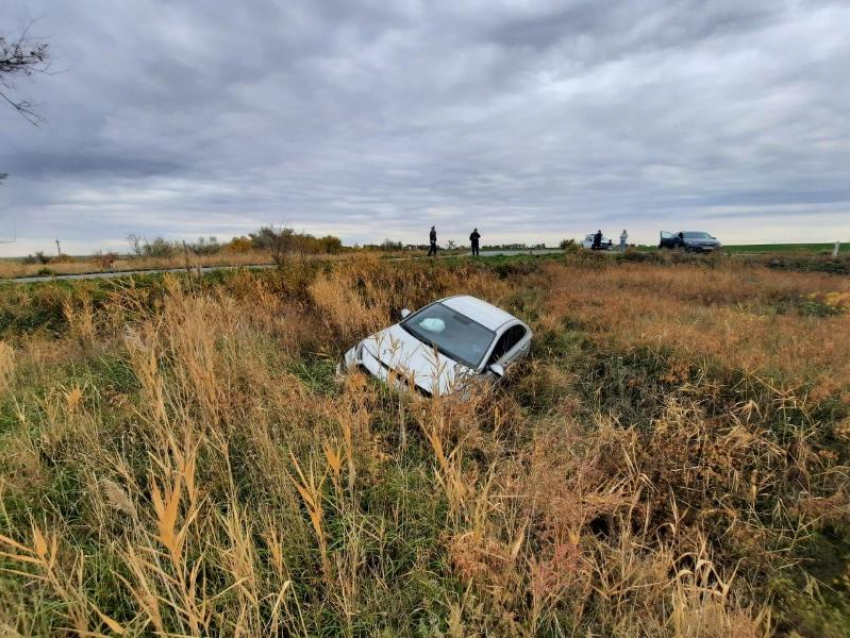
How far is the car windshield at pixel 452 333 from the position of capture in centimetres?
565

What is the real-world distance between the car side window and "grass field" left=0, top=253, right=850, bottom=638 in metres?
0.47

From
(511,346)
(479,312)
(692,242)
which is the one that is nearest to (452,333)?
(479,312)

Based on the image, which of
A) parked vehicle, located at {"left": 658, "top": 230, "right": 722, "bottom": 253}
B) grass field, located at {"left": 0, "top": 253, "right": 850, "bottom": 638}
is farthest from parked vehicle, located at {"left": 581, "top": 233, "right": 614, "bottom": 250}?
grass field, located at {"left": 0, "top": 253, "right": 850, "bottom": 638}

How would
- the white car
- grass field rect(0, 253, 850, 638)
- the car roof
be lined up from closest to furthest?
1. grass field rect(0, 253, 850, 638)
2. the white car
3. the car roof

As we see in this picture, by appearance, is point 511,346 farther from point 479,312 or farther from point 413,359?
point 413,359

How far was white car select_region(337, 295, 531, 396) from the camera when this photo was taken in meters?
5.12

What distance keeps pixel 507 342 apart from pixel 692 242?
25963 mm

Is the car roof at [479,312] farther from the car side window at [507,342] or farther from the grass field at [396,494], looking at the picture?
the grass field at [396,494]

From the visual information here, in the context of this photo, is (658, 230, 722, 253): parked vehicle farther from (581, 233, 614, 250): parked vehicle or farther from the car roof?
the car roof

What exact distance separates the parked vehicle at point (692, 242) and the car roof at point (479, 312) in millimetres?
24558

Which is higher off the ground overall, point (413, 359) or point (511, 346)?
point (413, 359)

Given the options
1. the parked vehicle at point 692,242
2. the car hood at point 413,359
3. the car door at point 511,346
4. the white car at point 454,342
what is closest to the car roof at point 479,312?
the white car at point 454,342

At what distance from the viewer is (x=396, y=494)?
287 centimetres

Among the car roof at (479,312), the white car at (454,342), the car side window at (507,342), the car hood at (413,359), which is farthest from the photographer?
the car roof at (479,312)
